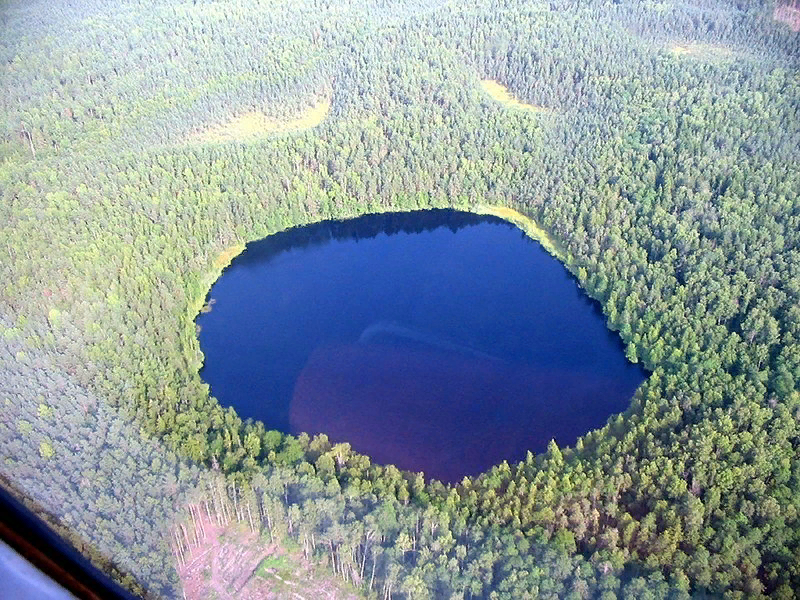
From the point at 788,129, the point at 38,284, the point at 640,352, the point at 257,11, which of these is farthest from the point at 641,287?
the point at 257,11

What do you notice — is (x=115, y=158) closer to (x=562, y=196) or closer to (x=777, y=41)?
(x=562, y=196)

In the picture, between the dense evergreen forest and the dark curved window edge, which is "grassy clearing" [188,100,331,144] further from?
the dark curved window edge

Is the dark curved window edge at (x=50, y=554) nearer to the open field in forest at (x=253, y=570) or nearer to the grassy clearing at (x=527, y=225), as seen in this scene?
the open field in forest at (x=253, y=570)

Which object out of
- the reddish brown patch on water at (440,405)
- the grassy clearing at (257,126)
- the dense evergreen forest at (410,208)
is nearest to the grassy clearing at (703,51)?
the dense evergreen forest at (410,208)

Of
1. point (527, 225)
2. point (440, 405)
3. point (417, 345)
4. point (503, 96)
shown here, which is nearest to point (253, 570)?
point (440, 405)

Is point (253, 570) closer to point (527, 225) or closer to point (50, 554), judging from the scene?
point (50, 554)

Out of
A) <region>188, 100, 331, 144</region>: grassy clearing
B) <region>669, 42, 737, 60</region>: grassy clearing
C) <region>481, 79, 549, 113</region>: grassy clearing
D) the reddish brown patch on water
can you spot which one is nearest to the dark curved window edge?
the reddish brown patch on water
